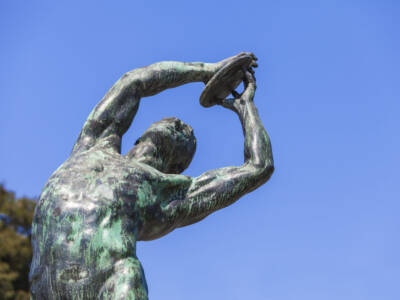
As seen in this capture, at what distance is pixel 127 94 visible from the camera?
4.92 metres

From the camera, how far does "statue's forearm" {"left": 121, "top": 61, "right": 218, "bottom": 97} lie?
16.5ft

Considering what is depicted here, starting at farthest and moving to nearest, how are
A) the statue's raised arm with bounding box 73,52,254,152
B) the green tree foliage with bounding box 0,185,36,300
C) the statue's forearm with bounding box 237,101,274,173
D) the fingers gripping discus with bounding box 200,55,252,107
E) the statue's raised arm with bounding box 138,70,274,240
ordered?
the green tree foliage with bounding box 0,185,36,300 < the fingers gripping discus with bounding box 200,55,252,107 < the statue's forearm with bounding box 237,101,274,173 < the statue's raised arm with bounding box 73,52,254,152 < the statue's raised arm with bounding box 138,70,274,240

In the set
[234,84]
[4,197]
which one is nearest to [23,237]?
[4,197]

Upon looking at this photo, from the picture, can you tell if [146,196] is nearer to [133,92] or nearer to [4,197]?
[133,92]

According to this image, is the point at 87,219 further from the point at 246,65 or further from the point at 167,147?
the point at 246,65

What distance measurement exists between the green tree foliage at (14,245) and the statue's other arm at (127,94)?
1370 cm

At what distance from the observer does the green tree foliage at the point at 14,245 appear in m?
17.6

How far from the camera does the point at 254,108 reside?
17.3ft

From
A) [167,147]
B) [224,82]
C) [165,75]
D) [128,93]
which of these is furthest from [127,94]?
[224,82]

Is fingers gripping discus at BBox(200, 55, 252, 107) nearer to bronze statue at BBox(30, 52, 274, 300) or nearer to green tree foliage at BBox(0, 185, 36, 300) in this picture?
bronze statue at BBox(30, 52, 274, 300)

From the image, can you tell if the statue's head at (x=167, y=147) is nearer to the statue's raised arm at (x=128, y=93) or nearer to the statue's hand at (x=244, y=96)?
the statue's raised arm at (x=128, y=93)

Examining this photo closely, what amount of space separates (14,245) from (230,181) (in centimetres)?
1484

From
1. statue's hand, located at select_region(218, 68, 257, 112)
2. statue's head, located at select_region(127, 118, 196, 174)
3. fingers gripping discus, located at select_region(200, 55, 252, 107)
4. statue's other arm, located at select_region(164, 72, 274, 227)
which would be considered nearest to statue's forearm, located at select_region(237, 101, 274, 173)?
statue's other arm, located at select_region(164, 72, 274, 227)

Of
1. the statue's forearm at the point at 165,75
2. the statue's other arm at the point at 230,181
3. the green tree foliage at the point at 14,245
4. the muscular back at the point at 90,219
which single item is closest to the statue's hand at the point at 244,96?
the statue's other arm at the point at 230,181
